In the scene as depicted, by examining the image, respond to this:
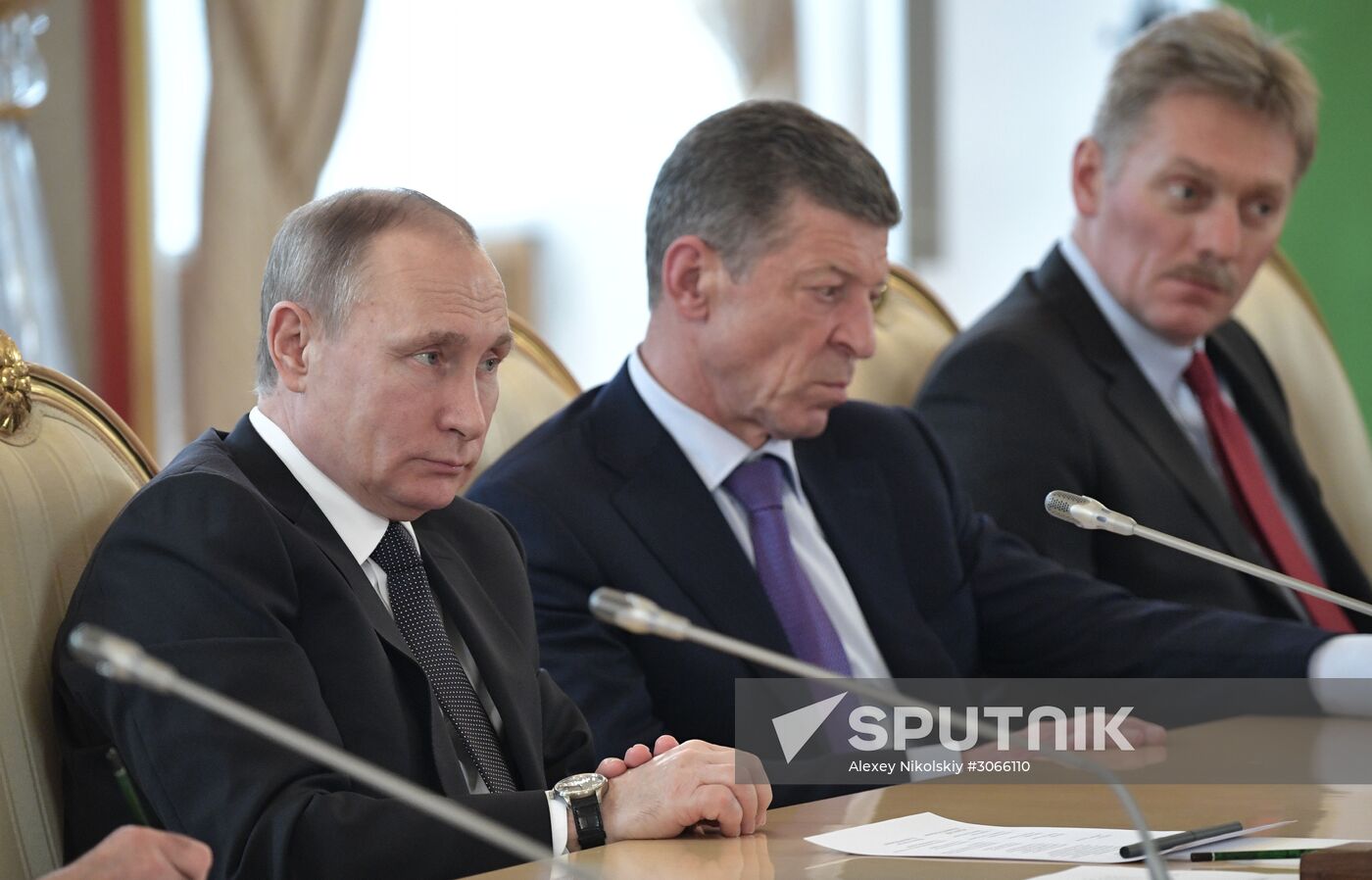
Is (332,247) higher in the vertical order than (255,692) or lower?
higher

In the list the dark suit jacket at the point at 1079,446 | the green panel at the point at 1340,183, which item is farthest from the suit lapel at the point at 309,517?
the green panel at the point at 1340,183

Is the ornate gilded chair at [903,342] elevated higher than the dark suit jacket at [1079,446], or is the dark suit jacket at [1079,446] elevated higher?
Result: the ornate gilded chair at [903,342]

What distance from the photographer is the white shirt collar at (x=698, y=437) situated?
2.31m

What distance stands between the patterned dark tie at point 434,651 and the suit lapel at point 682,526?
0.42 metres

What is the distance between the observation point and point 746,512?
90.8 inches

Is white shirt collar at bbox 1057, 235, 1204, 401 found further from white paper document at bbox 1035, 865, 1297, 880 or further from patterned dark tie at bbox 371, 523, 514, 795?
white paper document at bbox 1035, 865, 1297, 880

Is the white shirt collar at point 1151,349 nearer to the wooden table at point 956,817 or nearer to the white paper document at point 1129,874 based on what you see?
the wooden table at point 956,817

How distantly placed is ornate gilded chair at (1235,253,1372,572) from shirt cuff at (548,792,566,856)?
8.18ft

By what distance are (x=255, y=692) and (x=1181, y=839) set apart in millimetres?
794

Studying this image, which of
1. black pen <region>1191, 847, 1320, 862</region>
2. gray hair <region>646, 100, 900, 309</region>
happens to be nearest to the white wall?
gray hair <region>646, 100, 900, 309</region>

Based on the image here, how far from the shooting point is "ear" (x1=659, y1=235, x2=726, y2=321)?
7.72ft

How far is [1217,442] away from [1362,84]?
2.96m

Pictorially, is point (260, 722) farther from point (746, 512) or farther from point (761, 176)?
point (761, 176)

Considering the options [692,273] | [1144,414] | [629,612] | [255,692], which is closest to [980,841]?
[629,612]
